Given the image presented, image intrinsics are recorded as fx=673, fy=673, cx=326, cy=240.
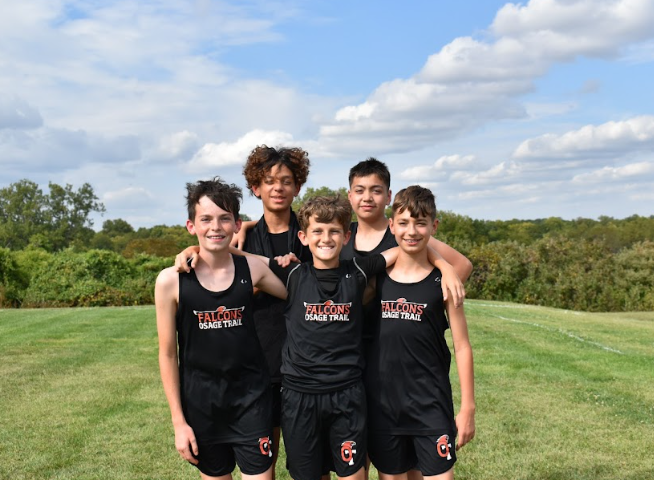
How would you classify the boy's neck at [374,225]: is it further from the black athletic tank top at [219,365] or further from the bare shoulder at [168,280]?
the bare shoulder at [168,280]

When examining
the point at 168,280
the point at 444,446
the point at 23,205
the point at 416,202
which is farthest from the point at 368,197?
the point at 23,205

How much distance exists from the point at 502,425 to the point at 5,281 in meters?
25.9

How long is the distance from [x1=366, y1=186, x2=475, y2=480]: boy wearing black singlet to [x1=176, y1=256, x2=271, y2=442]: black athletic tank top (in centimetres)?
67

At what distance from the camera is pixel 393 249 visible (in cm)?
388

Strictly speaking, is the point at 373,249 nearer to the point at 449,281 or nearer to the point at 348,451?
the point at 449,281

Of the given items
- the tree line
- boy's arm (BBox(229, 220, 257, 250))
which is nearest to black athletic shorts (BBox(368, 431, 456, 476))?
boy's arm (BBox(229, 220, 257, 250))

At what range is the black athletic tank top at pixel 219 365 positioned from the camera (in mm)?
3688

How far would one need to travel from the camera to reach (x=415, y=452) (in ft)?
12.6

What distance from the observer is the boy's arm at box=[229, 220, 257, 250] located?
14.3 ft

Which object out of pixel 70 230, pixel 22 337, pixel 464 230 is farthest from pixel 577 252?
pixel 70 230

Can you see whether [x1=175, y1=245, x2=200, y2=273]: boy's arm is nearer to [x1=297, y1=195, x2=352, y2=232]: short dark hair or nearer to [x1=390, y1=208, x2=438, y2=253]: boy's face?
[x1=297, y1=195, x2=352, y2=232]: short dark hair

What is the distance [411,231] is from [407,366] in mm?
750

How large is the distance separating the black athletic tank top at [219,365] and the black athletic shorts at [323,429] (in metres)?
0.21

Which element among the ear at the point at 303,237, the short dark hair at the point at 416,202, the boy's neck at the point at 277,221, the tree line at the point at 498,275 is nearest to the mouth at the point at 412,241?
the short dark hair at the point at 416,202
